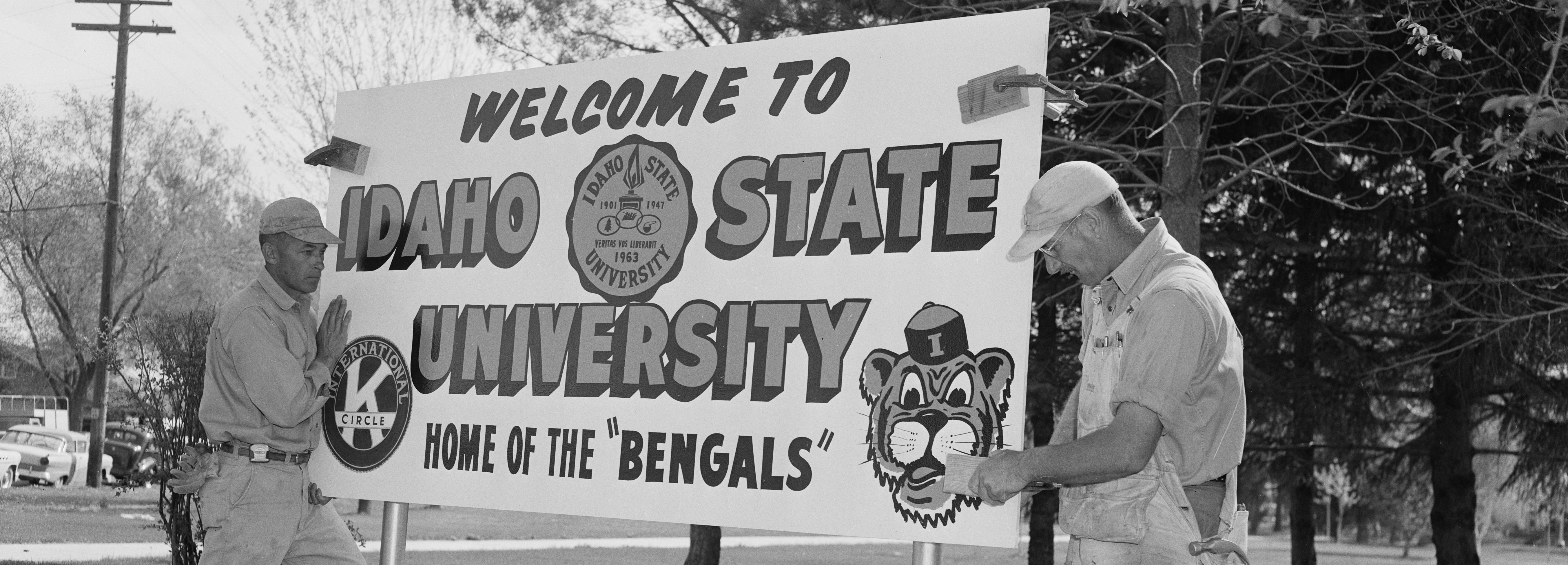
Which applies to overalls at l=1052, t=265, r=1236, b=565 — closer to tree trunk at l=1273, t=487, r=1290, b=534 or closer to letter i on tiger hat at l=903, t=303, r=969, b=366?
letter i on tiger hat at l=903, t=303, r=969, b=366

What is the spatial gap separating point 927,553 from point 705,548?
8.23 m

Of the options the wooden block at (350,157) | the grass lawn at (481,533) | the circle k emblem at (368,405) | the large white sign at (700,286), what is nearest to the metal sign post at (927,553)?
the large white sign at (700,286)

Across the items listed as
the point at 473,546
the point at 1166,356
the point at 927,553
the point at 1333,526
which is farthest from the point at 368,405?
the point at 1333,526

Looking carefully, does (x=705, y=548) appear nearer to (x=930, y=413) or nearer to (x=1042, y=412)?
(x=1042, y=412)

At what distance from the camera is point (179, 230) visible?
25812mm

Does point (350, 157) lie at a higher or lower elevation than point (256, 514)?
higher

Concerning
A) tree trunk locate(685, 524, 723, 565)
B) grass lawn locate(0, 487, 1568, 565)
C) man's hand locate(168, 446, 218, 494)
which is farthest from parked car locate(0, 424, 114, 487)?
man's hand locate(168, 446, 218, 494)

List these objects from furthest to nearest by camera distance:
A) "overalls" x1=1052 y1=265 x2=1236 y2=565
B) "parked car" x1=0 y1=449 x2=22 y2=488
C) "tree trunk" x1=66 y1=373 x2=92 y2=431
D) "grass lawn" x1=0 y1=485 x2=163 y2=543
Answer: "tree trunk" x1=66 y1=373 x2=92 y2=431
"parked car" x1=0 y1=449 x2=22 y2=488
"grass lawn" x1=0 y1=485 x2=163 y2=543
"overalls" x1=1052 y1=265 x2=1236 y2=565

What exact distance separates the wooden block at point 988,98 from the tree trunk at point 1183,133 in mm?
4526

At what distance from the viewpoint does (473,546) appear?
15.2m

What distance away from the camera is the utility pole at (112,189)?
2052 centimetres

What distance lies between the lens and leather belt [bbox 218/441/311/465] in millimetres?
4031

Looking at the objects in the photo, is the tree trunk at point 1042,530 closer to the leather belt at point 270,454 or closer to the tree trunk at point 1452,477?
the tree trunk at point 1452,477

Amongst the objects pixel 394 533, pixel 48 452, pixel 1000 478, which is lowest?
pixel 48 452
